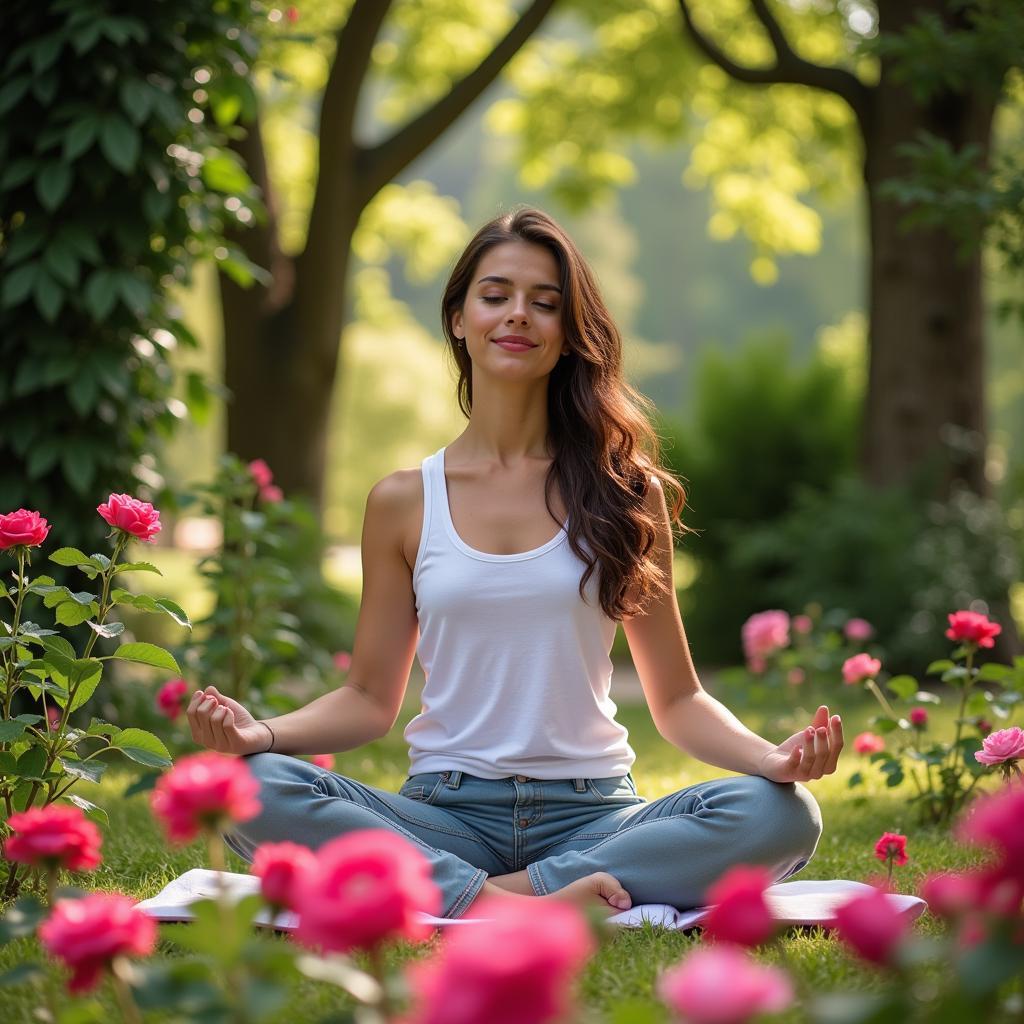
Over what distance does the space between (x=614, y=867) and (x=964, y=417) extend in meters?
5.57

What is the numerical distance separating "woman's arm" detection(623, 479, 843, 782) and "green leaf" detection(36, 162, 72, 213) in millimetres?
1967

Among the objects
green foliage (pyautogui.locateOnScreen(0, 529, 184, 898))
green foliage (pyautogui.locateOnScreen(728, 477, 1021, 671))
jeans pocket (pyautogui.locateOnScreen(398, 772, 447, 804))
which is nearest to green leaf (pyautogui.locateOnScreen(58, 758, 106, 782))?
green foliage (pyautogui.locateOnScreen(0, 529, 184, 898))

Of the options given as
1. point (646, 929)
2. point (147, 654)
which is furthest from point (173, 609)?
point (646, 929)

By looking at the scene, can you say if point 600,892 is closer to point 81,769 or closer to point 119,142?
point 81,769

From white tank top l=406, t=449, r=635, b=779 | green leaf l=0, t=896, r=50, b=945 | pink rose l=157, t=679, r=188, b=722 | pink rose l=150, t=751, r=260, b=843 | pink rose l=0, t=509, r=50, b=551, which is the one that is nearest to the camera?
pink rose l=150, t=751, r=260, b=843

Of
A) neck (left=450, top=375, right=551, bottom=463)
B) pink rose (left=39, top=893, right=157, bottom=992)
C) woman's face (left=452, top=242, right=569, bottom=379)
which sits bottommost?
pink rose (left=39, top=893, right=157, bottom=992)

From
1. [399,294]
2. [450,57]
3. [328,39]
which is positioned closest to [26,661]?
[328,39]

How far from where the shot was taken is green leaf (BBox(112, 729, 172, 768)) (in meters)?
2.71

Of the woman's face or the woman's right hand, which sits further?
the woman's face

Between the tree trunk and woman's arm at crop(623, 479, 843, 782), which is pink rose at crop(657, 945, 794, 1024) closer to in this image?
woman's arm at crop(623, 479, 843, 782)

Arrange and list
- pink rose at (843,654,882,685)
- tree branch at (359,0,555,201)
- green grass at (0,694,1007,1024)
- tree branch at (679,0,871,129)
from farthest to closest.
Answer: tree branch at (679,0,871,129) → tree branch at (359,0,555,201) → pink rose at (843,654,882,685) → green grass at (0,694,1007,1024)

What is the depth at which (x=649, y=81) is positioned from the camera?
410 inches

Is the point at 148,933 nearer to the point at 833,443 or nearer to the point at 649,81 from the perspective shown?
the point at 833,443

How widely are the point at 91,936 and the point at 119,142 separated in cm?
302
